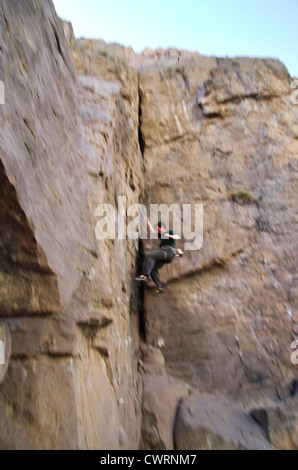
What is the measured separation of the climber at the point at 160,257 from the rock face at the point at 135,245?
42 centimetres

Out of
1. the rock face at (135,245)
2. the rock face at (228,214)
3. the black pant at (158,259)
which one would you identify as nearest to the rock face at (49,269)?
the rock face at (135,245)

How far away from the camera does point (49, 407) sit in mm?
3918

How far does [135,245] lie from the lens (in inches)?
324

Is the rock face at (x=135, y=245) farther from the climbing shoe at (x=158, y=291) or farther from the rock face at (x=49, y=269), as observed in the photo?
the climbing shoe at (x=158, y=291)

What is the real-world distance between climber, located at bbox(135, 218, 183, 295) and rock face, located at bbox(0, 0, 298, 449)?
1.37 feet

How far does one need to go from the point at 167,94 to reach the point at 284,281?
20.3 ft

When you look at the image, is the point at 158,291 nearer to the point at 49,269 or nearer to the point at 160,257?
the point at 160,257

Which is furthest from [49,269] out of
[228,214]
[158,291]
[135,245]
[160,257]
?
[228,214]

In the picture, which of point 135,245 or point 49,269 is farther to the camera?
point 135,245

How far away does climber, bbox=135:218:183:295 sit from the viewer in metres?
7.33

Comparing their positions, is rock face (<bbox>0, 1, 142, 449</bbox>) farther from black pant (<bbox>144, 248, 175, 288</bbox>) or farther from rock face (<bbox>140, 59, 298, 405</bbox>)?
rock face (<bbox>140, 59, 298, 405</bbox>)

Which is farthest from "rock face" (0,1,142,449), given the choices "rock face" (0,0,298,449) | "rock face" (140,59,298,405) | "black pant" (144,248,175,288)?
"rock face" (140,59,298,405)

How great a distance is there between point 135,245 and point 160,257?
1.08m

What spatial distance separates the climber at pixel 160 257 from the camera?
7.33 metres
